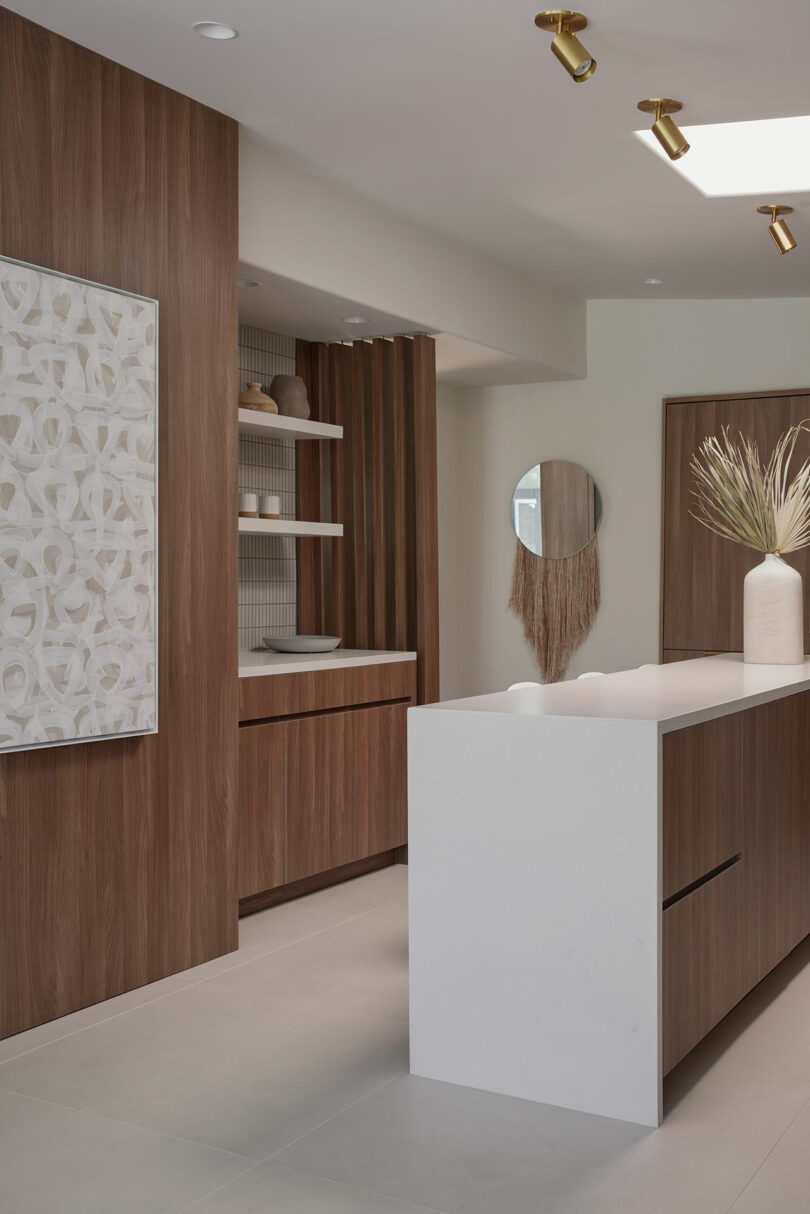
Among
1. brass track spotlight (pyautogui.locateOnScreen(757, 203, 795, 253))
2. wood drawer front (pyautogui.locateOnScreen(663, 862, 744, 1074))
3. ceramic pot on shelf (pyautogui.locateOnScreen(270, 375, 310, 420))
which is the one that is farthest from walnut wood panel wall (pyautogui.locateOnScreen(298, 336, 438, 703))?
wood drawer front (pyautogui.locateOnScreen(663, 862, 744, 1074))

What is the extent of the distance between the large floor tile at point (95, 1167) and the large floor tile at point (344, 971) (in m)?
0.90

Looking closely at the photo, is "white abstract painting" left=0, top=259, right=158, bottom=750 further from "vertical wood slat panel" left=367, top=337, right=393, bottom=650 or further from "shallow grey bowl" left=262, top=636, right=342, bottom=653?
"vertical wood slat panel" left=367, top=337, right=393, bottom=650

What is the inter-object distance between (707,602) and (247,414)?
9.61 feet

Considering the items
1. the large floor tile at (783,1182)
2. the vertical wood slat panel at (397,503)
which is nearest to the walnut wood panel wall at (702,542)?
the vertical wood slat panel at (397,503)

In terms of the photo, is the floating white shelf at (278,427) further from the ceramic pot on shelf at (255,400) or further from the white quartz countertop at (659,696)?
the white quartz countertop at (659,696)

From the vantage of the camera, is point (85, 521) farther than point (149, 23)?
Yes

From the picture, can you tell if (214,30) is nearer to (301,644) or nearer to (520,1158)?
(301,644)

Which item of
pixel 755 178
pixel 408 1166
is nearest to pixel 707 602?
pixel 755 178

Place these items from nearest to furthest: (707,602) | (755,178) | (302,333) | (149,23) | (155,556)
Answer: (149,23) < (155,556) < (755,178) < (302,333) < (707,602)

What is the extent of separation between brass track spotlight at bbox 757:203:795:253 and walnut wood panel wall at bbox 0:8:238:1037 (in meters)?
1.99

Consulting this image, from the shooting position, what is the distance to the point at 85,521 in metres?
3.29

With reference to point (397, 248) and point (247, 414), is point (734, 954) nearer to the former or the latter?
point (247, 414)

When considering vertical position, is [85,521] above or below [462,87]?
below

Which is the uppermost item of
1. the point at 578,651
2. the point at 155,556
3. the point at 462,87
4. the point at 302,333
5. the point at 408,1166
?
the point at 462,87
